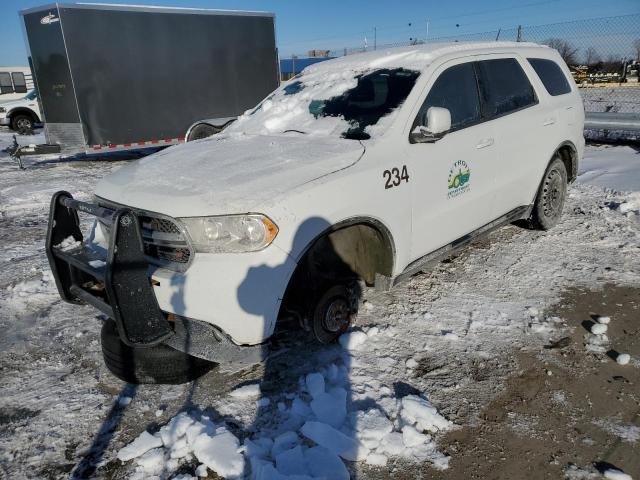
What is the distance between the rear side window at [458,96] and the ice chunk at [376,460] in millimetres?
2282

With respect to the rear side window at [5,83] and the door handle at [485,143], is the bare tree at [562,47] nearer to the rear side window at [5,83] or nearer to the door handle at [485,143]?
the door handle at [485,143]

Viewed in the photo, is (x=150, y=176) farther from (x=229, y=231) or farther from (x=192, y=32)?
(x=192, y=32)

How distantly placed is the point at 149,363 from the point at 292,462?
116cm

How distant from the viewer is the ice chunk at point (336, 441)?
A: 2365 millimetres

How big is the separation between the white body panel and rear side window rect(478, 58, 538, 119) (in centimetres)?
8

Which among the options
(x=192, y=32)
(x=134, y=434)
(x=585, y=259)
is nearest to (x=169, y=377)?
(x=134, y=434)

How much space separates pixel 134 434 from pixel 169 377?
410 mm

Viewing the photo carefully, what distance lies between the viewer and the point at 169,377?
2.95 m

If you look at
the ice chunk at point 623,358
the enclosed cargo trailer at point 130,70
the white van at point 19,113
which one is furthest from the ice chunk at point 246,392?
the white van at point 19,113

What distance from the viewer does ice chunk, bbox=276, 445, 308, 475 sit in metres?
2.25

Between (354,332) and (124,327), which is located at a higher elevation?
(124,327)

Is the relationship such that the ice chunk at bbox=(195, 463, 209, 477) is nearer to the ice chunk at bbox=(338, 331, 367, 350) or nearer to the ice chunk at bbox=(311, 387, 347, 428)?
the ice chunk at bbox=(311, 387, 347, 428)

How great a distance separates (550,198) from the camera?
5.23 meters

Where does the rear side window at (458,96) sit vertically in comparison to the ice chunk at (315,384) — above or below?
above
